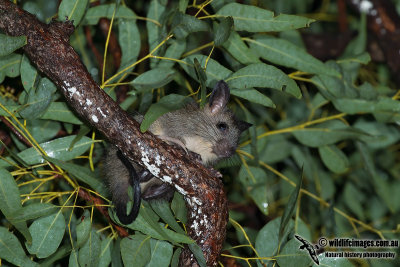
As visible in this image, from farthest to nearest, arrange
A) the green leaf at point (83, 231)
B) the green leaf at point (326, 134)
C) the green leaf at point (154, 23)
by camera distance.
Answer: the green leaf at point (326, 134), the green leaf at point (154, 23), the green leaf at point (83, 231)

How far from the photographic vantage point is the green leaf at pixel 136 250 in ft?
8.84

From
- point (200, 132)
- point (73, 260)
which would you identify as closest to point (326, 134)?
point (200, 132)

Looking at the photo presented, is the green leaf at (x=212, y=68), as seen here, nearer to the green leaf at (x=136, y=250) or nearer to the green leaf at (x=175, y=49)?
the green leaf at (x=175, y=49)

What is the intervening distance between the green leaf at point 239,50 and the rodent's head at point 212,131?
0.42 meters

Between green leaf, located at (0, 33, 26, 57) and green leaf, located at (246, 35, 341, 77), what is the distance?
1.46 metres

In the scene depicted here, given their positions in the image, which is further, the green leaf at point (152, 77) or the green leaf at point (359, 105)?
the green leaf at point (359, 105)

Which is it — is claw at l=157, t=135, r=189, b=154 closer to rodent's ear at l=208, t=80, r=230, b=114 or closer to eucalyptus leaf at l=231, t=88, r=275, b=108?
rodent's ear at l=208, t=80, r=230, b=114

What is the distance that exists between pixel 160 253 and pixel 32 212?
0.74m

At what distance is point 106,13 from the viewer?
3.37 m

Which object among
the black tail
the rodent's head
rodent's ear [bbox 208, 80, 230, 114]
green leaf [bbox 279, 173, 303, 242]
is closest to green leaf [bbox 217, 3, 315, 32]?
rodent's ear [bbox 208, 80, 230, 114]

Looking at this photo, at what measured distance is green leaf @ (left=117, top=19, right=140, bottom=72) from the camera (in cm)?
342

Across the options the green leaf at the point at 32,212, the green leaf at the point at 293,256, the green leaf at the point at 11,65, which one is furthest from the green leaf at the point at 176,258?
the green leaf at the point at 11,65

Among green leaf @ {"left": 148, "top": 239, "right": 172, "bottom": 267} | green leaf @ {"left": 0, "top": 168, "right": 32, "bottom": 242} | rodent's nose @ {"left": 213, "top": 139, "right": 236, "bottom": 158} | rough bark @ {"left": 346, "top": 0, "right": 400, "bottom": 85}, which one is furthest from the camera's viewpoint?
rough bark @ {"left": 346, "top": 0, "right": 400, "bottom": 85}

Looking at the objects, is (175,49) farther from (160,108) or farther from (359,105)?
(359,105)
